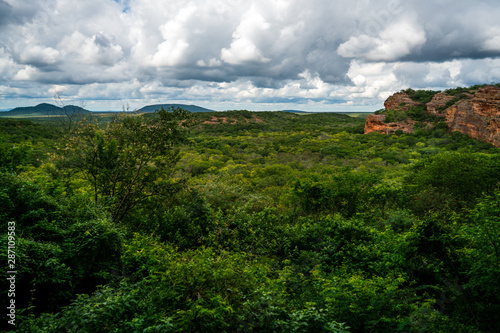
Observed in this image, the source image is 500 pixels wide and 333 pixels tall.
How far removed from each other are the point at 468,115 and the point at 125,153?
64430 mm

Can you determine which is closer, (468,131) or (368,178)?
(368,178)

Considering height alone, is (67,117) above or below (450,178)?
above

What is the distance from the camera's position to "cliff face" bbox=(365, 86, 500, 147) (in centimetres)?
4950

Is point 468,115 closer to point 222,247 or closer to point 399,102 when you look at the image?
point 399,102

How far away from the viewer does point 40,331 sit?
4574mm

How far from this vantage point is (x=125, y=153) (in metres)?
11.7

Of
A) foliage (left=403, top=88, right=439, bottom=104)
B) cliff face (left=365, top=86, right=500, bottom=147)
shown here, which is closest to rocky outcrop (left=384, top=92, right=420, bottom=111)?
foliage (left=403, top=88, right=439, bottom=104)

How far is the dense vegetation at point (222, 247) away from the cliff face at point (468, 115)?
4249cm

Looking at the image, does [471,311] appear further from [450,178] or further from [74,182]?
[74,182]

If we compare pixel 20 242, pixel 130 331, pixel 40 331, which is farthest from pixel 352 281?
pixel 20 242

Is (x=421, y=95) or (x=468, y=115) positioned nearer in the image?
(x=468, y=115)

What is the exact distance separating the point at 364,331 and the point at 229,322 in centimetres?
303

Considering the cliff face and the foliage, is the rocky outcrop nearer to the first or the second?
the foliage

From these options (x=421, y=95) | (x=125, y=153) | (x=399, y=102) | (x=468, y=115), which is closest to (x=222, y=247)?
(x=125, y=153)
